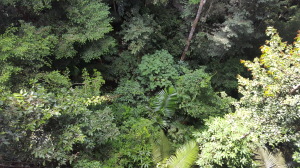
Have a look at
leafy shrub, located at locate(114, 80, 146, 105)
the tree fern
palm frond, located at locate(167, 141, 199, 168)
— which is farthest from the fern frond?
leafy shrub, located at locate(114, 80, 146, 105)

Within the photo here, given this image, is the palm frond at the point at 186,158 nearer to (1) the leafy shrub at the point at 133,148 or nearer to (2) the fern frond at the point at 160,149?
(2) the fern frond at the point at 160,149

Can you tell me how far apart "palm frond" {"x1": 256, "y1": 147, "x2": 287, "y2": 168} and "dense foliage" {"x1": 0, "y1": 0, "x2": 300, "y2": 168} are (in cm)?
2

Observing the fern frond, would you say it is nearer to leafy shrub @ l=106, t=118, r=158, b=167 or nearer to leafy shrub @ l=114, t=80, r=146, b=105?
leafy shrub @ l=106, t=118, r=158, b=167

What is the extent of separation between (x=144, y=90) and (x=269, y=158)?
4.05 metres

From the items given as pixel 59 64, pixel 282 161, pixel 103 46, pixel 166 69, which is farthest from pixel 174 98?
pixel 59 64

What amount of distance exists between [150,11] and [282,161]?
260 inches

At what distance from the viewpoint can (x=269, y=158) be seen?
4.34m

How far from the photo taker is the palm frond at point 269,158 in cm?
421

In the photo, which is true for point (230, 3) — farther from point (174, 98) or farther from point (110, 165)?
point (110, 165)

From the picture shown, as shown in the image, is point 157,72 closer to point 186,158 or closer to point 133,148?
point 133,148

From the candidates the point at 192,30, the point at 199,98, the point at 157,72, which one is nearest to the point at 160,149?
the point at 199,98

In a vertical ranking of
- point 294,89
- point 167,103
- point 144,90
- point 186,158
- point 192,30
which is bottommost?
point 186,158

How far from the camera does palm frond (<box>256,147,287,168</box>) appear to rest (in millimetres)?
4211

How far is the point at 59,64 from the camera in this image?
6695 millimetres
